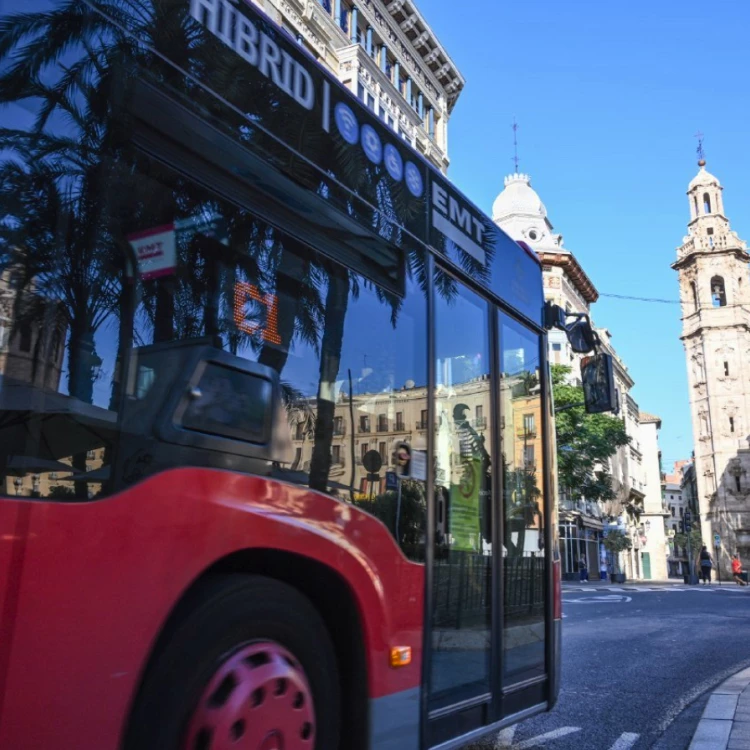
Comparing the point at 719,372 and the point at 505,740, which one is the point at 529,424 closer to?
the point at 505,740

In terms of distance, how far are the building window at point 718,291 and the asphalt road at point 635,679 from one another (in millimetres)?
73009

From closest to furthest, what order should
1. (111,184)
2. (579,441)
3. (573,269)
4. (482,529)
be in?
(111,184) < (482,529) < (579,441) < (573,269)

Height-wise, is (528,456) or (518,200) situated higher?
(518,200)

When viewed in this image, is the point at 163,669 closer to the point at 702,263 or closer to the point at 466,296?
the point at 466,296

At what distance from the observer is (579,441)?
102 feet

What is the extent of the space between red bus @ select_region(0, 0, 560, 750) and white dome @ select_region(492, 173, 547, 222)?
54.0 metres

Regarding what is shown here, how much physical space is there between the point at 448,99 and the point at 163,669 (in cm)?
3894

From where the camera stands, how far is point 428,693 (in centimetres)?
315

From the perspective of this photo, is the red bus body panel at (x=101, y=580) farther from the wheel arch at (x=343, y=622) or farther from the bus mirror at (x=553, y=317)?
the bus mirror at (x=553, y=317)

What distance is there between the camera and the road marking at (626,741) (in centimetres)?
470

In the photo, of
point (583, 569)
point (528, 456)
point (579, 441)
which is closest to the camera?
point (528, 456)

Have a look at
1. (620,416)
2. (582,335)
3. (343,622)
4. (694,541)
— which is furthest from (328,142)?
(694,541)

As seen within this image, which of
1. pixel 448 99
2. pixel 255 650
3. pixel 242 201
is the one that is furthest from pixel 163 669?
pixel 448 99

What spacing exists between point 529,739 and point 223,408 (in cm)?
379
